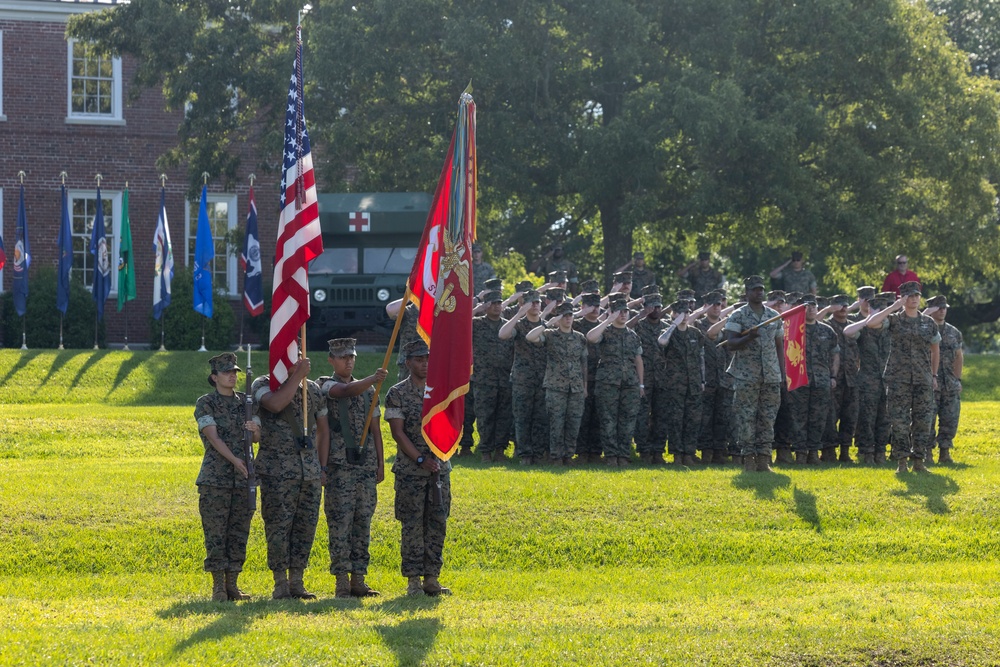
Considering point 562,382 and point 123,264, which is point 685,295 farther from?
point 123,264

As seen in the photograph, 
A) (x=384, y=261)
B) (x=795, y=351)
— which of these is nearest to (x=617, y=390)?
(x=795, y=351)

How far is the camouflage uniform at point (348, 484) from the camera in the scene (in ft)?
37.6

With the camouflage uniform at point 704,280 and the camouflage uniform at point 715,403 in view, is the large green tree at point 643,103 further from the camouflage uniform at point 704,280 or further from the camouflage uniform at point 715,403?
the camouflage uniform at point 715,403

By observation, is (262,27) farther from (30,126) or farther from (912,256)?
(912,256)

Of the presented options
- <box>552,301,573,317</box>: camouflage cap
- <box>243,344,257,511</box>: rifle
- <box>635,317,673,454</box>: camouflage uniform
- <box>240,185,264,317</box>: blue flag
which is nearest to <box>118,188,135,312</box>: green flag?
<box>240,185,264,317</box>: blue flag

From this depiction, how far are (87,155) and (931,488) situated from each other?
23.6 metres

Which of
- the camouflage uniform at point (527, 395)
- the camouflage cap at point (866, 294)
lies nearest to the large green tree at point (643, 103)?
the camouflage cap at point (866, 294)

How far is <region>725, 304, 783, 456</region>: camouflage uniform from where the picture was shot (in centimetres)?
1664

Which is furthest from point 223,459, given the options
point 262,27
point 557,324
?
point 262,27

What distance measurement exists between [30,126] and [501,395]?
20.1 meters

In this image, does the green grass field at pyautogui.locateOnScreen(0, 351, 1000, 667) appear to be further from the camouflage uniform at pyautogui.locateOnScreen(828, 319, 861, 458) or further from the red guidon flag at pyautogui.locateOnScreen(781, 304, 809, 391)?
the camouflage uniform at pyautogui.locateOnScreen(828, 319, 861, 458)

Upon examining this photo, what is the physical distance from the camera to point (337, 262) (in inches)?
1082

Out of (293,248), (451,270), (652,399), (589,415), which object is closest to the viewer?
(451,270)

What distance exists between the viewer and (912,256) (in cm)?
3197
